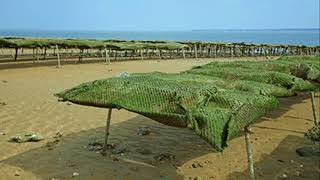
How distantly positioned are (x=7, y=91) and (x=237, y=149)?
895cm

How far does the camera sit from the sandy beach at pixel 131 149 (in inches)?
252

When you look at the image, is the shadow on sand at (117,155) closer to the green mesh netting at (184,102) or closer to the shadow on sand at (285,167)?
the shadow on sand at (285,167)

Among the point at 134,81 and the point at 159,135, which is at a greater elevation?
the point at 134,81

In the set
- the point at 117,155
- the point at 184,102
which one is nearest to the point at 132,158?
the point at 117,155

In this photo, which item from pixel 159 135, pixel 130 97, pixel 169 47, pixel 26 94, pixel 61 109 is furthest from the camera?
pixel 169 47

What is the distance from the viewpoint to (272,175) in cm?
636

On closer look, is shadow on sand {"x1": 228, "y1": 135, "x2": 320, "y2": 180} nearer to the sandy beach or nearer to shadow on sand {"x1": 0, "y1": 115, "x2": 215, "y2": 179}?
the sandy beach

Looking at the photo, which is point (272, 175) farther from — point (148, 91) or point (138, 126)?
point (138, 126)

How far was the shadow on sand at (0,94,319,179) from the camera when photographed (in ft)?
20.8

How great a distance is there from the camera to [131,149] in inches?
295

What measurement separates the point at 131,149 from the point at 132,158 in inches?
19.9

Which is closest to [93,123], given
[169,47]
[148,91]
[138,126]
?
[138,126]

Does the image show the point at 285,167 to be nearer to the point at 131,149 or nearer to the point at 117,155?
the point at 131,149

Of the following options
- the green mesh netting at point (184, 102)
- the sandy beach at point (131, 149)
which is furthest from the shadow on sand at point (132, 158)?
the green mesh netting at point (184, 102)
